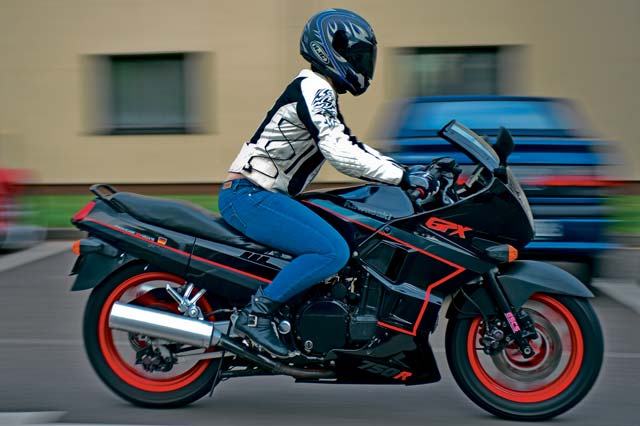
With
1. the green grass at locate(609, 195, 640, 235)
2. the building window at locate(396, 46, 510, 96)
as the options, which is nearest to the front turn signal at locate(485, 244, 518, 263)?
the green grass at locate(609, 195, 640, 235)

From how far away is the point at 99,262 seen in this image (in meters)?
5.09

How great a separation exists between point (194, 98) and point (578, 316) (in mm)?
11297

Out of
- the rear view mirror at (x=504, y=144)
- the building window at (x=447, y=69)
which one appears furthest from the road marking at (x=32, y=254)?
the rear view mirror at (x=504, y=144)

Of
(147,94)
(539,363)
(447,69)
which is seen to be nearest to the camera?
(539,363)

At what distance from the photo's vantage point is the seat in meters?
5.03

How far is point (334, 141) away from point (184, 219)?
869 mm

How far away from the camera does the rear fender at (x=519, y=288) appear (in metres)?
4.80

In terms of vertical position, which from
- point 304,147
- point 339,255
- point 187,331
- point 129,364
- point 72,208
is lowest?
point 72,208

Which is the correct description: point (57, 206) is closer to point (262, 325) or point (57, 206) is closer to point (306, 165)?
point (306, 165)

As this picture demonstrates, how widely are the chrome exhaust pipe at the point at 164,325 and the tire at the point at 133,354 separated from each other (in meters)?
0.14

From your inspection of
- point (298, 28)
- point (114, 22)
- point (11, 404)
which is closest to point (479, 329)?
point (11, 404)

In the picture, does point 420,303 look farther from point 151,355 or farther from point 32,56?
point 32,56

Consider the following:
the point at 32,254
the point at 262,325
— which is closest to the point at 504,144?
the point at 262,325

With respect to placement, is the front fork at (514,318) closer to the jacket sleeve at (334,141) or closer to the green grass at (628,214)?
the jacket sleeve at (334,141)
